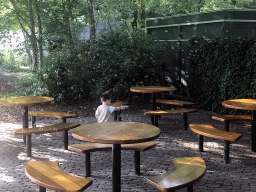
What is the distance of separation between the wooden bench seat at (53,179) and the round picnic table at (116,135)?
46 centimetres

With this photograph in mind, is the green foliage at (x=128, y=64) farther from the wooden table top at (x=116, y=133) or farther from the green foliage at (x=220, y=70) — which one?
the wooden table top at (x=116, y=133)

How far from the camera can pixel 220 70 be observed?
9344 millimetres

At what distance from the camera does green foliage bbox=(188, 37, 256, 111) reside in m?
8.52

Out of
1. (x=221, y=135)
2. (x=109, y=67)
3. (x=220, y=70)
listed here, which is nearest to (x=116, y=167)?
(x=221, y=135)

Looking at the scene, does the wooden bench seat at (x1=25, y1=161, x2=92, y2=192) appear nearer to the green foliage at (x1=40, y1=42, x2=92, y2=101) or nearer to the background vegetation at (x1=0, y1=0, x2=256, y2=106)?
the background vegetation at (x1=0, y1=0, x2=256, y2=106)

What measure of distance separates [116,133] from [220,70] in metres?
6.26

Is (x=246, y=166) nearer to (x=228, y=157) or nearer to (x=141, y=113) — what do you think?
(x=228, y=157)

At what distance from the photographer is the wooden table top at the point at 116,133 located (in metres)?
3.62

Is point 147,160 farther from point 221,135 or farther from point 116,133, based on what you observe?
point 116,133

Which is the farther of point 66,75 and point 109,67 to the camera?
point 66,75

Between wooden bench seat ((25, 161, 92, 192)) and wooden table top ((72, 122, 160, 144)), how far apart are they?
0.47m

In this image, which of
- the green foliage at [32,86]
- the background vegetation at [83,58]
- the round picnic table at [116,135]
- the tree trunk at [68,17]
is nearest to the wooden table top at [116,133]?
the round picnic table at [116,135]

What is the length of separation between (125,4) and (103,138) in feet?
55.2

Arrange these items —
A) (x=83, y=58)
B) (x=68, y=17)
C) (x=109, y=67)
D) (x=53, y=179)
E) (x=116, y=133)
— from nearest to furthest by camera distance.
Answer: (x=53, y=179) → (x=116, y=133) → (x=109, y=67) → (x=83, y=58) → (x=68, y=17)
